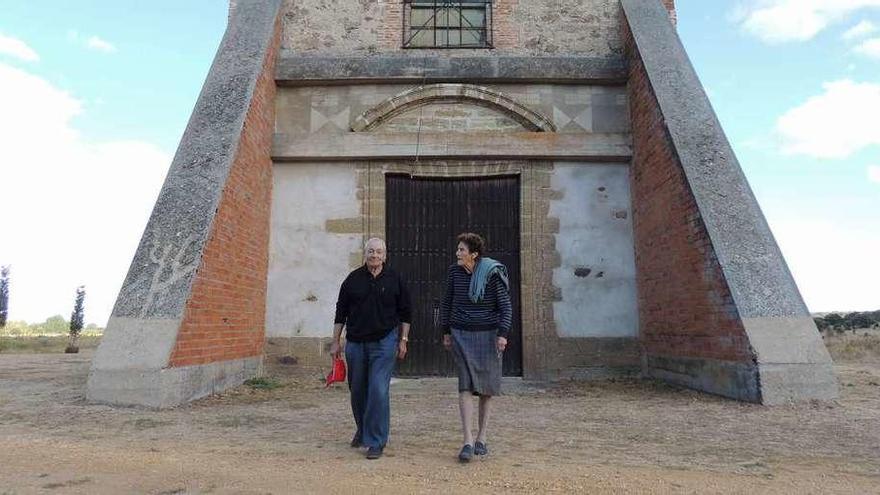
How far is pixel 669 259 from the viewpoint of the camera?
7336mm

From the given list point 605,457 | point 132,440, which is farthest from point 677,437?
point 132,440

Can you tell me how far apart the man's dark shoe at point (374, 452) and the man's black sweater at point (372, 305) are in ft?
2.35

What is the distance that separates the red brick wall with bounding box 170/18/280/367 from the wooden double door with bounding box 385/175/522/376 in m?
1.86

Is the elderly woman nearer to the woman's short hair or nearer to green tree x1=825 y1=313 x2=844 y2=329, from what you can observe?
the woman's short hair

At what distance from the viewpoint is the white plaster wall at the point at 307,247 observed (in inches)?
334

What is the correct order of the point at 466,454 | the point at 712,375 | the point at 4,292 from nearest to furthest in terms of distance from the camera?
the point at 466,454 < the point at 712,375 < the point at 4,292

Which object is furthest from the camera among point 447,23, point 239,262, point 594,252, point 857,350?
point 857,350

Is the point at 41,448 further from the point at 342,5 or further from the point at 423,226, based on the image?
the point at 342,5

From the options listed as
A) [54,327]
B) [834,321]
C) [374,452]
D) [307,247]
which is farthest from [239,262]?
[54,327]

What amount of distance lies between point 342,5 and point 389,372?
7.42 meters

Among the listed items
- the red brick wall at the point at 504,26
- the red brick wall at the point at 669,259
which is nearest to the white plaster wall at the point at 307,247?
the red brick wall at the point at 504,26

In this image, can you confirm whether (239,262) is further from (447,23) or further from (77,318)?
(77,318)

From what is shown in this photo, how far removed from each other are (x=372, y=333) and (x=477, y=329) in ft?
2.41

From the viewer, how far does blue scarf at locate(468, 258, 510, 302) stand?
392 centimetres
